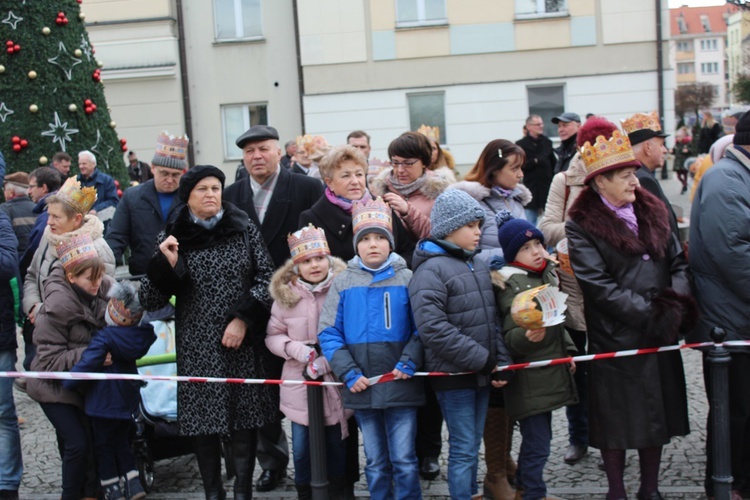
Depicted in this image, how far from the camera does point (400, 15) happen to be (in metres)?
19.4

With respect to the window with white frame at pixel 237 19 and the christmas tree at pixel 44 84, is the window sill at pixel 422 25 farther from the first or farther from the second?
the christmas tree at pixel 44 84

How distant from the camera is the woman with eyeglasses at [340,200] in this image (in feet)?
18.0

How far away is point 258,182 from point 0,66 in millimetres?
4156

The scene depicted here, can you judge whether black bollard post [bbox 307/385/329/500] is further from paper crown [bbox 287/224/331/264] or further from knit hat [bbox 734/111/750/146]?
knit hat [bbox 734/111/750/146]

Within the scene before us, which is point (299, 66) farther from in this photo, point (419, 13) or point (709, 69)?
point (709, 69)

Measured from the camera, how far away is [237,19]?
795 inches

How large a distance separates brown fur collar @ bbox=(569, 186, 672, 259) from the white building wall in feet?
47.8

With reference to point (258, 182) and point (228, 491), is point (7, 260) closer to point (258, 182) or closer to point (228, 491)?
point (258, 182)

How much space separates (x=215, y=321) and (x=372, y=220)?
110 cm

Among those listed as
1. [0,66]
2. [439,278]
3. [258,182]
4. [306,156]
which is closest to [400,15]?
[306,156]

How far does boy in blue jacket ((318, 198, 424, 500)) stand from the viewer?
15.6 feet

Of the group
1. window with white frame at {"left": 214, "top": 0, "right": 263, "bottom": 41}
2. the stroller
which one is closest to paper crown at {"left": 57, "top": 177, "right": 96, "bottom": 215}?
the stroller

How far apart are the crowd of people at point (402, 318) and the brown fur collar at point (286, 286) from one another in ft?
0.04

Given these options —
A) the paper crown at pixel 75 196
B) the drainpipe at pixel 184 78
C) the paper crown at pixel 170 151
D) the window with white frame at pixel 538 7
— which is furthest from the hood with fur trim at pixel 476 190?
the drainpipe at pixel 184 78
